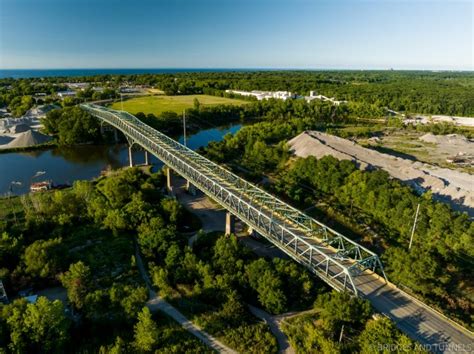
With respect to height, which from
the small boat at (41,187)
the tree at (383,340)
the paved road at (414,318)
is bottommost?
the small boat at (41,187)

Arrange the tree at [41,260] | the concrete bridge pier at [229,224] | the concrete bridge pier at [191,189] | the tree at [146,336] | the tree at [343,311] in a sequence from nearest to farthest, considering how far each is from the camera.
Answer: the tree at [146,336], the tree at [343,311], the tree at [41,260], the concrete bridge pier at [229,224], the concrete bridge pier at [191,189]

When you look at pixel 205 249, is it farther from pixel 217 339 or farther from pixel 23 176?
pixel 23 176

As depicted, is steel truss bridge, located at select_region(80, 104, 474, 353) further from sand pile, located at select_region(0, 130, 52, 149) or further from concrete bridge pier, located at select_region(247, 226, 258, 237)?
sand pile, located at select_region(0, 130, 52, 149)

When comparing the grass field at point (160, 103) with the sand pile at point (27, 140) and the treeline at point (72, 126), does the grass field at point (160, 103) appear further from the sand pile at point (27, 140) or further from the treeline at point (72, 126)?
the sand pile at point (27, 140)

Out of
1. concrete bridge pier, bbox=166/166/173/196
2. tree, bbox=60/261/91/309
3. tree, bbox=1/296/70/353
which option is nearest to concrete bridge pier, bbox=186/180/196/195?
concrete bridge pier, bbox=166/166/173/196

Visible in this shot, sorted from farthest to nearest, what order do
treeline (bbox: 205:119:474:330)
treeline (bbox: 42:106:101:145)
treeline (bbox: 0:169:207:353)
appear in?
treeline (bbox: 42:106:101:145), treeline (bbox: 205:119:474:330), treeline (bbox: 0:169:207:353)

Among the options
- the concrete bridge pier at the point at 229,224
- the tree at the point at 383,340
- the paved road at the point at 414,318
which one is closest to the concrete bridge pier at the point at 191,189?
the concrete bridge pier at the point at 229,224
